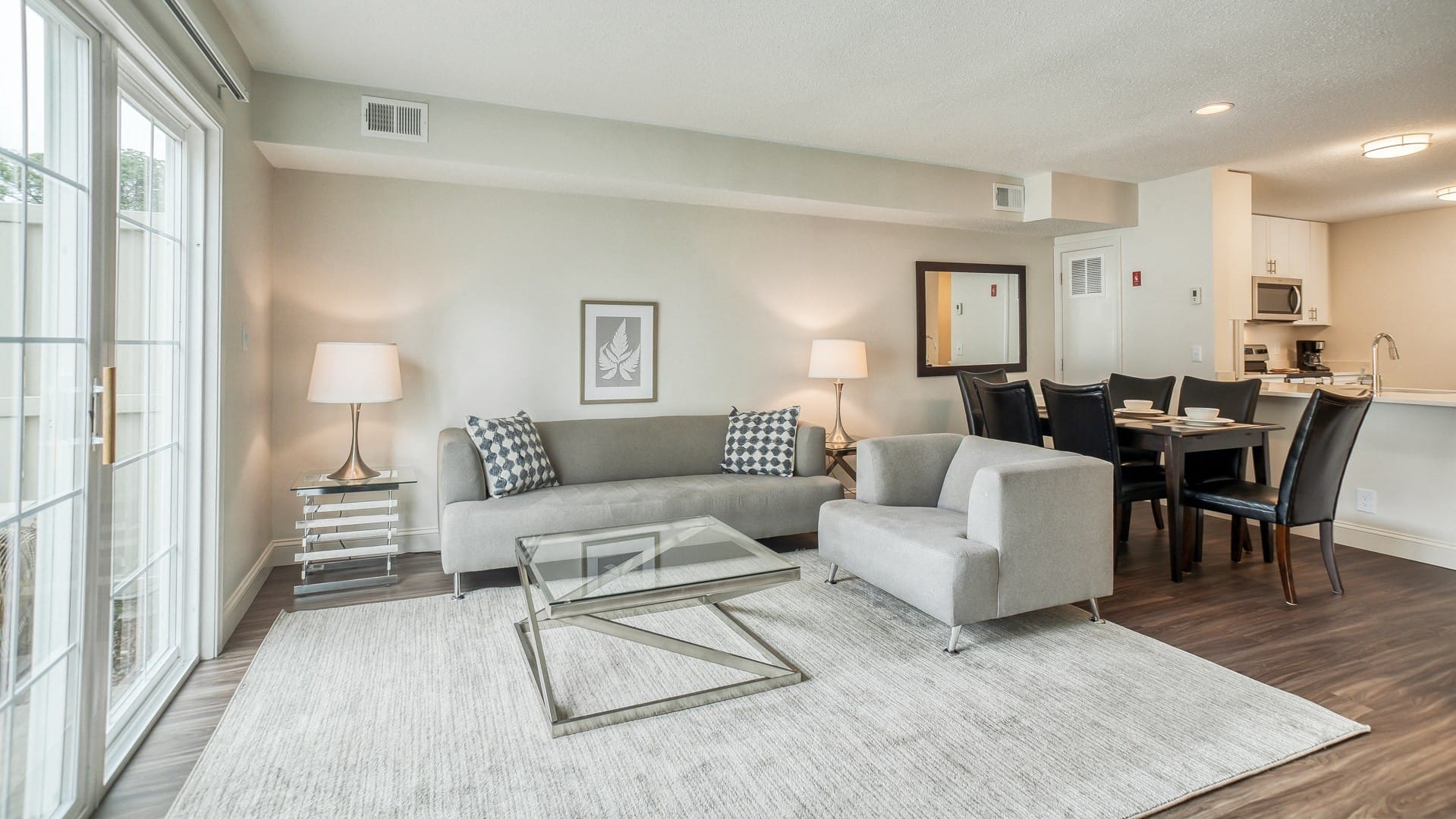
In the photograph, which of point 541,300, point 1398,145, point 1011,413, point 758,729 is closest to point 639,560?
point 758,729

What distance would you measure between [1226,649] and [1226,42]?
2.47 meters

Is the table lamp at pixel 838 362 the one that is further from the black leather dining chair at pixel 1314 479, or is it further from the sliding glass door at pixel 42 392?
the sliding glass door at pixel 42 392

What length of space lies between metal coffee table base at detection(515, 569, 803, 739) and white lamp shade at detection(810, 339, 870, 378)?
7.84 ft

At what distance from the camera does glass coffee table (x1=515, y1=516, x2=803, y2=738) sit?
2.26 m

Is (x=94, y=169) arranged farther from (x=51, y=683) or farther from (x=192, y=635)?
(x=192, y=635)

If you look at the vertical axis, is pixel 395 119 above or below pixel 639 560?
above

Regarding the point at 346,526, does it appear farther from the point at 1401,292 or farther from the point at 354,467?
the point at 1401,292

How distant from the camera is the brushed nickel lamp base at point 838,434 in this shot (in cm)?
490

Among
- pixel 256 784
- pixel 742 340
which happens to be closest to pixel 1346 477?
pixel 742 340

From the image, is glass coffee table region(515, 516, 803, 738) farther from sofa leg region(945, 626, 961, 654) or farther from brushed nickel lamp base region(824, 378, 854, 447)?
brushed nickel lamp base region(824, 378, 854, 447)

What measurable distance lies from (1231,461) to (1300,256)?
379 centimetres

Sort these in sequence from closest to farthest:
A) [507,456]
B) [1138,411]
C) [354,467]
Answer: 1. [354,467]
2. [507,456]
3. [1138,411]

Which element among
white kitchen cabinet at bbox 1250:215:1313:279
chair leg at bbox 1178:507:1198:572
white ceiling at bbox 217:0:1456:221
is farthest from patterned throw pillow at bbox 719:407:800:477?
white kitchen cabinet at bbox 1250:215:1313:279

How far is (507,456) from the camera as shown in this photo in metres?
3.73
